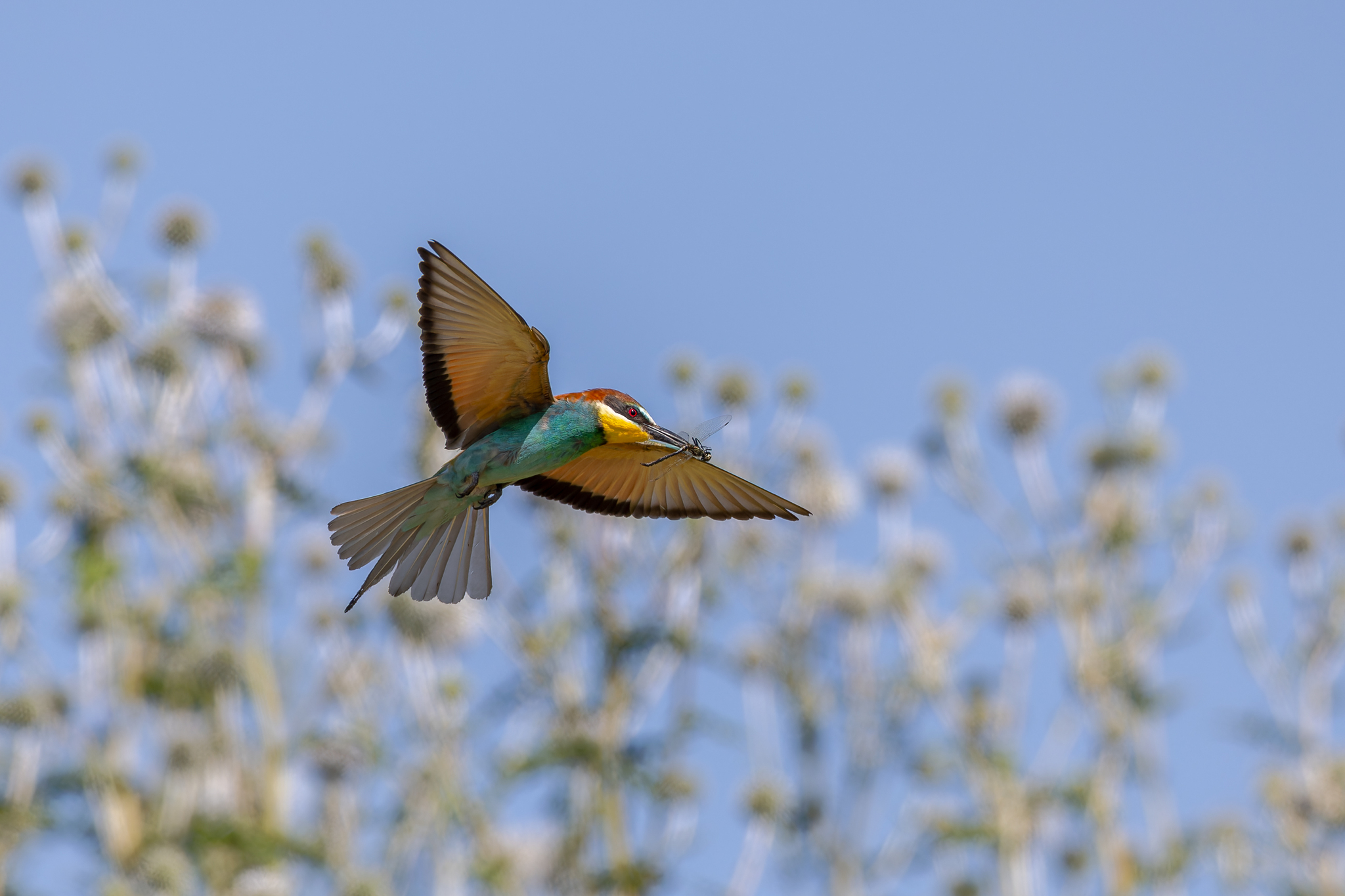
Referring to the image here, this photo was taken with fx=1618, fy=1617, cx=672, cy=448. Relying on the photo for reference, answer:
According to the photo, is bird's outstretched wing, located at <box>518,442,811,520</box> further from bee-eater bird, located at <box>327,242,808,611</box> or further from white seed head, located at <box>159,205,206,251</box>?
white seed head, located at <box>159,205,206,251</box>

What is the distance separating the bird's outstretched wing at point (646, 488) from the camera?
14.8 feet

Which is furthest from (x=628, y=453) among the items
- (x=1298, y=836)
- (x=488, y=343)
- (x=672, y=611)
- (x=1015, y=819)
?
(x=1298, y=836)

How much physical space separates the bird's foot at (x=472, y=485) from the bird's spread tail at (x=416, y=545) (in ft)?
0.27

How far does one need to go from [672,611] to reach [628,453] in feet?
11.9

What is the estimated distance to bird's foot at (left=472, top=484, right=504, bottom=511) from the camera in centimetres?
440

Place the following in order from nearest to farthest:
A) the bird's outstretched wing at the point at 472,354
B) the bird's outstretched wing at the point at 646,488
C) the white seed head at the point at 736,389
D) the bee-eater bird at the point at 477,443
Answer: the bird's outstretched wing at the point at 472,354 → the bee-eater bird at the point at 477,443 → the bird's outstretched wing at the point at 646,488 → the white seed head at the point at 736,389

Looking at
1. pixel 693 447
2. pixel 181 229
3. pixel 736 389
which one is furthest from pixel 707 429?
pixel 181 229

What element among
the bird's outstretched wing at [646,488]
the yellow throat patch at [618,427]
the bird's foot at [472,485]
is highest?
the bird's outstretched wing at [646,488]

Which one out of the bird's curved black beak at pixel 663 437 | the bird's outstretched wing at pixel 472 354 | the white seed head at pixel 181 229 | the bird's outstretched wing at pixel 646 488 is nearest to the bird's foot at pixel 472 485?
the bird's outstretched wing at pixel 472 354

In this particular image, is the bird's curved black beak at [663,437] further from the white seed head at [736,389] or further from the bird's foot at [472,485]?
the white seed head at [736,389]

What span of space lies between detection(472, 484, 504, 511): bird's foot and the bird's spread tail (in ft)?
0.13

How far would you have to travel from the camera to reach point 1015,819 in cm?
809

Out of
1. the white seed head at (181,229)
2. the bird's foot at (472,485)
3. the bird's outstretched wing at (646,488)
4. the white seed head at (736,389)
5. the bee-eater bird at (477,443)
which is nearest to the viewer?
the bee-eater bird at (477,443)

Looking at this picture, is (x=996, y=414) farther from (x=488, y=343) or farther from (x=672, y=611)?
(x=488, y=343)
